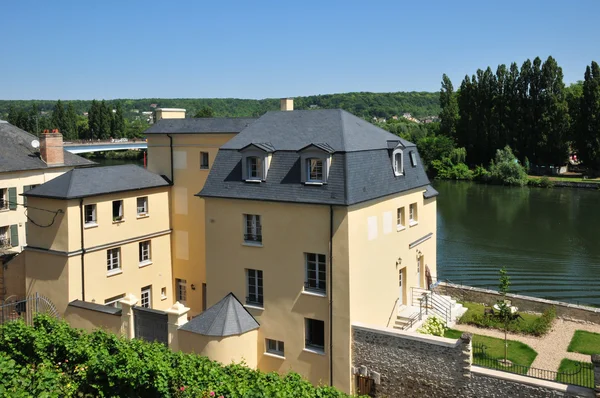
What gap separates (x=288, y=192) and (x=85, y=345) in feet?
26.6

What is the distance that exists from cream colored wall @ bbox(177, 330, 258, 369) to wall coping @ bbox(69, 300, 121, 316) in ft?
11.2

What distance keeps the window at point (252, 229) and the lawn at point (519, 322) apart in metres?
10.3

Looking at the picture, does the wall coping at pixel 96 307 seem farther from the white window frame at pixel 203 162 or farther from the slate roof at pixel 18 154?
the slate roof at pixel 18 154

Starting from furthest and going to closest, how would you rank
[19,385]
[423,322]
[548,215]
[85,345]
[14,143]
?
[548,215] → [14,143] → [423,322] → [85,345] → [19,385]

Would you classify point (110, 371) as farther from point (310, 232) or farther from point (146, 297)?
point (146, 297)

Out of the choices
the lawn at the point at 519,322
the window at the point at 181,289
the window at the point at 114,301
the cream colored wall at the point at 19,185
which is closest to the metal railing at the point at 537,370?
the lawn at the point at 519,322

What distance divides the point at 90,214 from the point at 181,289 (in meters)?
6.00

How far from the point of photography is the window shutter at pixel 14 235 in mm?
31797

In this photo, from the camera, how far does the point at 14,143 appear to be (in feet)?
110

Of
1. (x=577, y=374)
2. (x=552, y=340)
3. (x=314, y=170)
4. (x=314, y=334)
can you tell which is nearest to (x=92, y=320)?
Result: (x=314, y=334)

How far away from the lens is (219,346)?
19.8 metres

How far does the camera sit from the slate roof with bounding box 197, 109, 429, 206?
19.9 meters

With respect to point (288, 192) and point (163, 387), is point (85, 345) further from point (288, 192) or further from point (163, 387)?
point (288, 192)

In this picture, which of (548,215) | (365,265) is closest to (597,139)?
(548,215)
